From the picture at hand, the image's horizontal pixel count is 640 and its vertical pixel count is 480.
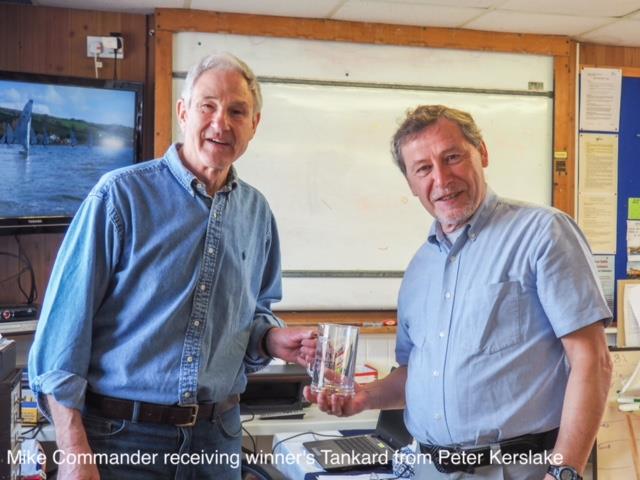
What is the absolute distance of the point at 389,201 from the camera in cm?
402

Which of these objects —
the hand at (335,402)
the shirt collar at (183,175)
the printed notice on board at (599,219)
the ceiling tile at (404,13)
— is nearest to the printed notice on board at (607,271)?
the printed notice on board at (599,219)

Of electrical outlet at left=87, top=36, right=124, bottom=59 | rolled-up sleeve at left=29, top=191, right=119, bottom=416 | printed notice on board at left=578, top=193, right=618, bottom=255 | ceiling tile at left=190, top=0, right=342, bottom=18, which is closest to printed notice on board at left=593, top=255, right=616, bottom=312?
printed notice on board at left=578, top=193, right=618, bottom=255

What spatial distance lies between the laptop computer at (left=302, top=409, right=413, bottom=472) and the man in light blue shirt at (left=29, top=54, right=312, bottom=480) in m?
0.97

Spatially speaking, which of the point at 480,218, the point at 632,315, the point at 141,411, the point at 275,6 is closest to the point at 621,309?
the point at 632,315

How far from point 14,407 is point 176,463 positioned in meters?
0.48

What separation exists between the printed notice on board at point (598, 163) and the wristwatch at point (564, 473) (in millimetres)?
2970

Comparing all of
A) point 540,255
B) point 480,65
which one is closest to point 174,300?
point 540,255

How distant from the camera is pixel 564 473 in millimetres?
1573

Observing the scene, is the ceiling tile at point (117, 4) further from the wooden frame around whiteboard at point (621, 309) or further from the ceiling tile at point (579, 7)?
the wooden frame around whiteboard at point (621, 309)

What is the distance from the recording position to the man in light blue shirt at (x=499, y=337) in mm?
1621

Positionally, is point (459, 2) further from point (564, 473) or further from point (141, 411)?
point (141, 411)

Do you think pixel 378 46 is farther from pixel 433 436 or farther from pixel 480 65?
pixel 433 436

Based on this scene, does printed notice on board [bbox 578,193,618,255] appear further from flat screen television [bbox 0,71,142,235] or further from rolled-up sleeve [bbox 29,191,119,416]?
rolled-up sleeve [bbox 29,191,119,416]

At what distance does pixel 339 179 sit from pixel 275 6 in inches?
39.4
